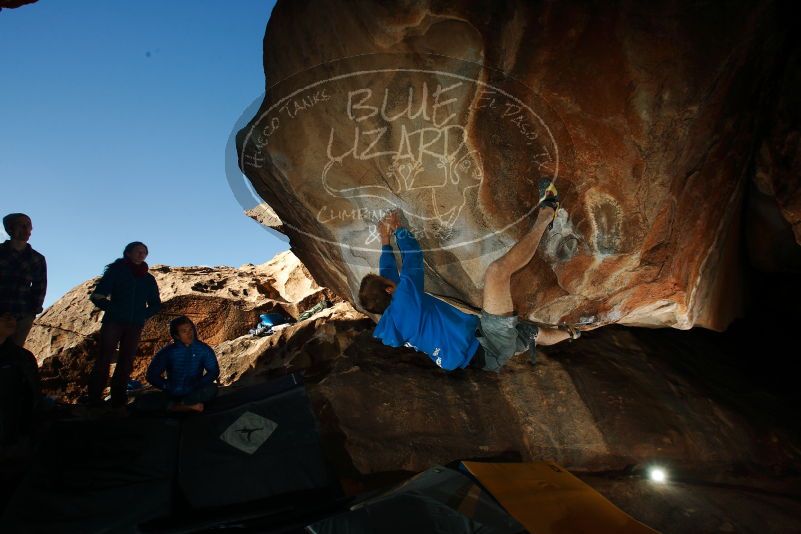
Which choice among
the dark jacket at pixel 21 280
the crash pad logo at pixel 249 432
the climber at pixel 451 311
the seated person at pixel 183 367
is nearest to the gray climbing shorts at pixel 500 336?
the climber at pixel 451 311

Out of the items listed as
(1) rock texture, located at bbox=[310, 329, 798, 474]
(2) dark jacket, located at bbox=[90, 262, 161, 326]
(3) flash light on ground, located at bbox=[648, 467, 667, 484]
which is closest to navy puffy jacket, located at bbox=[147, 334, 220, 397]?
(2) dark jacket, located at bbox=[90, 262, 161, 326]

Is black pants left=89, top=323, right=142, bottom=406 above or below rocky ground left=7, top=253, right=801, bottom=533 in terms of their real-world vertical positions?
above

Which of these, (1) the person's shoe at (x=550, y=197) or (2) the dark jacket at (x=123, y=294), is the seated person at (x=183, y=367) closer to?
(2) the dark jacket at (x=123, y=294)

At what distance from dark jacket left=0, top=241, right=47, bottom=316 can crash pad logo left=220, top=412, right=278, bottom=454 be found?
2.56 metres

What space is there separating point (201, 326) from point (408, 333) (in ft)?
21.3

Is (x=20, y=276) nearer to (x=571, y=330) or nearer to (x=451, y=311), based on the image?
(x=451, y=311)

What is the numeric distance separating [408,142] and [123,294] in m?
3.32

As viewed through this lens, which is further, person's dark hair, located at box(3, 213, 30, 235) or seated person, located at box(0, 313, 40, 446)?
person's dark hair, located at box(3, 213, 30, 235)

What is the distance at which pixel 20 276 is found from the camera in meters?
4.20

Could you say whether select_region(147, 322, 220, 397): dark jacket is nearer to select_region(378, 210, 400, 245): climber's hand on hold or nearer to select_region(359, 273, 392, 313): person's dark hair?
select_region(359, 273, 392, 313): person's dark hair

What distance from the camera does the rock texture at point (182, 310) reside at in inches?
279

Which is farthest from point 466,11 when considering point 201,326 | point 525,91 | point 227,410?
point 201,326

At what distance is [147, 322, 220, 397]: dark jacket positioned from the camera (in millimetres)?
4199

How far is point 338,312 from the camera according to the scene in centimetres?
815
